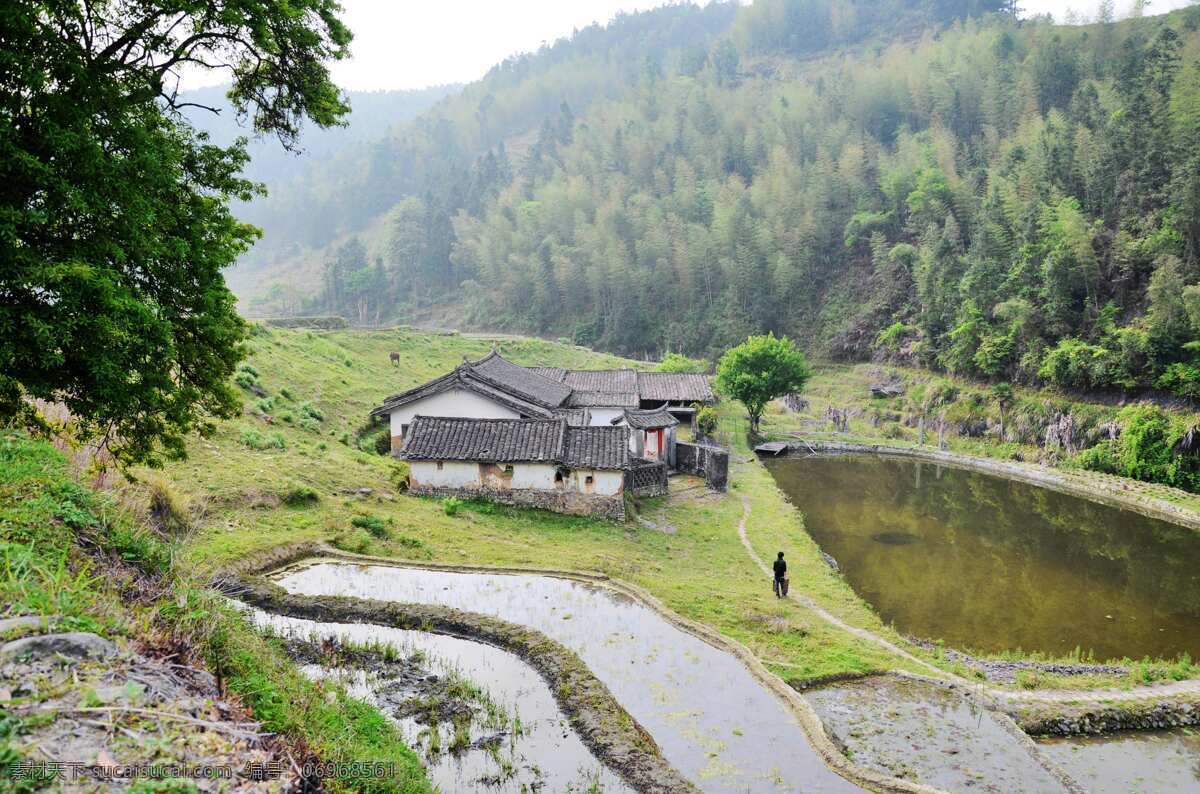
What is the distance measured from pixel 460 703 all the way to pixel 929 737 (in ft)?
22.8

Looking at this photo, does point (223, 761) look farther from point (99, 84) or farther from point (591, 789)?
point (99, 84)

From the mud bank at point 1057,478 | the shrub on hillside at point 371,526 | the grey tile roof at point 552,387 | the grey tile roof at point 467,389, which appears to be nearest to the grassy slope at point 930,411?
the mud bank at point 1057,478

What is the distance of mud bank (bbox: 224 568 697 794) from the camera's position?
7.66 metres

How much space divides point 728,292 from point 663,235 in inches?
512

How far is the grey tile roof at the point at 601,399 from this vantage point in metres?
33.0

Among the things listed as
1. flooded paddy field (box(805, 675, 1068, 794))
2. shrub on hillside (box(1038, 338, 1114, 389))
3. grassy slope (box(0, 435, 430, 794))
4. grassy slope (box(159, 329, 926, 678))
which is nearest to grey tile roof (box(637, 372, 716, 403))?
grassy slope (box(159, 329, 926, 678))

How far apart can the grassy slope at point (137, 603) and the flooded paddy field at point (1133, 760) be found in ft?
33.3

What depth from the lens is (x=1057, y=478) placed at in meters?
32.3

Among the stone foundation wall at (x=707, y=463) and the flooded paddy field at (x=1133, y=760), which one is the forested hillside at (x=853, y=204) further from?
the flooded paddy field at (x=1133, y=760)

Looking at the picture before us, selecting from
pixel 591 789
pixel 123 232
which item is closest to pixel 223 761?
pixel 591 789

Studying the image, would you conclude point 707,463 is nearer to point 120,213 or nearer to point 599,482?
point 599,482

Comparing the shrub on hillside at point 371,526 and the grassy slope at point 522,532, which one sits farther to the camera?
the shrub on hillside at point 371,526

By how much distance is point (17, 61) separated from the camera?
19.8ft

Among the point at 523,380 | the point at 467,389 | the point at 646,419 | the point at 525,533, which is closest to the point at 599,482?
the point at 525,533
